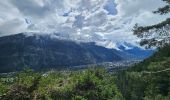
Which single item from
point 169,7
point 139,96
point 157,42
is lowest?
point 139,96

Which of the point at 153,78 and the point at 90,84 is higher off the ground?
the point at 153,78

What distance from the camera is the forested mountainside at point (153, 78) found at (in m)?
21.0

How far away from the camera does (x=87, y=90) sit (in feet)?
311

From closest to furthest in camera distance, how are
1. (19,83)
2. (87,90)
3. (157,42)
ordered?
(157,42) < (19,83) < (87,90)

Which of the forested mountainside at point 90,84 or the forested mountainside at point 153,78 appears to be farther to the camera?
the forested mountainside at point 90,84

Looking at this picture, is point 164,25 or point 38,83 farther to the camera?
point 38,83

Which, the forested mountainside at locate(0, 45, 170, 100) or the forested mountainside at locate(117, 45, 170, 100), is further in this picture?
the forested mountainside at locate(0, 45, 170, 100)

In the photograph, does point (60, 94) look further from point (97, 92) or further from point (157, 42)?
point (157, 42)

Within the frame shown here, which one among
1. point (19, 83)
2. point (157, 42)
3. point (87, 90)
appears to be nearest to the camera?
point (157, 42)

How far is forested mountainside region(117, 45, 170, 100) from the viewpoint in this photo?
2105 cm

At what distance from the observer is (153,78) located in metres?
22.6

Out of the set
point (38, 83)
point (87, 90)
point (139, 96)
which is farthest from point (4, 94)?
point (139, 96)

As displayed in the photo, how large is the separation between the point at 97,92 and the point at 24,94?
2674 inches

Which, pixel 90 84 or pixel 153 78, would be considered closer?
pixel 153 78
